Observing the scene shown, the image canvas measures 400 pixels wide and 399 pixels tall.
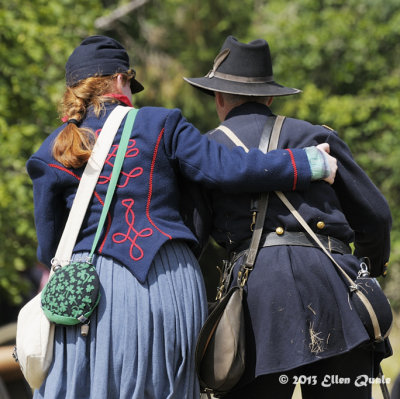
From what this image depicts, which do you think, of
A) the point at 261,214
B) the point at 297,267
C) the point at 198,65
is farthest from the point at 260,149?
the point at 198,65

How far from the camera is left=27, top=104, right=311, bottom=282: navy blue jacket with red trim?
2791 millimetres

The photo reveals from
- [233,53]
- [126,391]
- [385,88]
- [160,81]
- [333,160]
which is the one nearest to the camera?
[126,391]

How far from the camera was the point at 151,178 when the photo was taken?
2.85 meters

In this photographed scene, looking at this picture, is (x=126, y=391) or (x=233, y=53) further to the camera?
(x=233, y=53)

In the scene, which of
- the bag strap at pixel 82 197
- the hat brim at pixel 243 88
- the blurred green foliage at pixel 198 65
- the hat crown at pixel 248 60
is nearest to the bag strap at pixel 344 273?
the hat brim at pixel 243 88

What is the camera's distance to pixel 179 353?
2.82 m

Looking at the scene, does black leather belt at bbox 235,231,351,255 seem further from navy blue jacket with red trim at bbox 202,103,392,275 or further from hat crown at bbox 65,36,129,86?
hat crown at bbox 65,36,129,86

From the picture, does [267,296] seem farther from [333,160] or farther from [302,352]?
[333,160]

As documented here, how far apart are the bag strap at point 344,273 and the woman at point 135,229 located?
9 centimetres

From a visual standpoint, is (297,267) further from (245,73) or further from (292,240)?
(245,73)

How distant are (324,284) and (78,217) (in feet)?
3.07

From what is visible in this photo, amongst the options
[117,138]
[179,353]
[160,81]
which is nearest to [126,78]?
[117,138]

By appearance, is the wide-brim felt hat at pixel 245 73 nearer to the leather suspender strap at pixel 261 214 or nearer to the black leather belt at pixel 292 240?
the leather suspender strap at pixel 261 214

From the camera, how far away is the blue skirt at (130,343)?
2713mm
